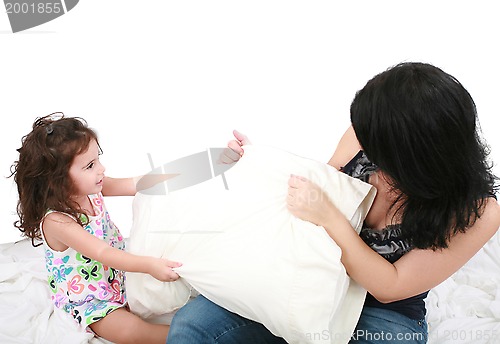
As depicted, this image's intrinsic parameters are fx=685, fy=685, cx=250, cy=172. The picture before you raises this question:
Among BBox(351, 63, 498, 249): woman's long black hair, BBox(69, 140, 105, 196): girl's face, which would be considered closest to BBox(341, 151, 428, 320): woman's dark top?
BBox(351, 63, 498, 249): woman's long black hair

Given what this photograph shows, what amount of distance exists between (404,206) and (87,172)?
779mm

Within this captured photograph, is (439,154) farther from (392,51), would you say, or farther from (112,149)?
(392,51)

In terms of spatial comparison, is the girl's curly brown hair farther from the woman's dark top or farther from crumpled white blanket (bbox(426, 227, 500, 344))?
crumpled white blanket (bbox(426, 227, 500, 344))

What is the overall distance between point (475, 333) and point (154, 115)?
1.67m

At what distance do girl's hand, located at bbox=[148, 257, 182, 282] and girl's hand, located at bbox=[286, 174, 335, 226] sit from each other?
31 centimetres

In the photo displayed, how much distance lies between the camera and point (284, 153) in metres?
1.67

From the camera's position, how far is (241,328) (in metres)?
1.59

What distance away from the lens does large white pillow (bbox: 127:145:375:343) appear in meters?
1.46

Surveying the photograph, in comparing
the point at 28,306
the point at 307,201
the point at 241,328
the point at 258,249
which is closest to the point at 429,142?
the point at 307,201

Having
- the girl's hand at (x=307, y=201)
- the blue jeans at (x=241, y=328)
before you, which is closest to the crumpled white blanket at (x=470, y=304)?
the blue jeans at (x=241, y=328)

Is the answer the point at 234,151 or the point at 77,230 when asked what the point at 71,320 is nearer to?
the point at 77,230

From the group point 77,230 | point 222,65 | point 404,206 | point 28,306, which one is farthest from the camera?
point 222,65

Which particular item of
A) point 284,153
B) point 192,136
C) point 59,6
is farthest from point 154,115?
point 284,153

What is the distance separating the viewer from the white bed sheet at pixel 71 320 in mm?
1812
